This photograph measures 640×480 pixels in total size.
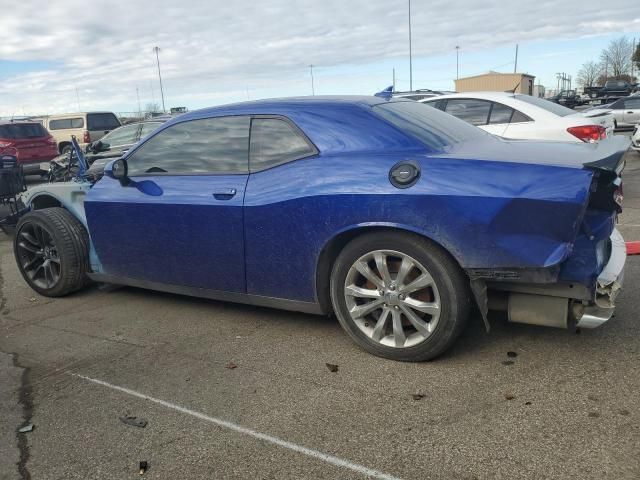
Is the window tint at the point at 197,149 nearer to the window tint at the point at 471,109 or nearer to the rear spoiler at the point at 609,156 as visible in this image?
the rear spoiler at the point at 609,156

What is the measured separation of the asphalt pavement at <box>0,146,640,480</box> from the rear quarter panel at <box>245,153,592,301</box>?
0.64 m

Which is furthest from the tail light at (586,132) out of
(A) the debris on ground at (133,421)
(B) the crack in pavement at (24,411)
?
(B) the crack in pavement at (24,411)

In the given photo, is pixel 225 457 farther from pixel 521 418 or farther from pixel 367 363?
pixel 521 418

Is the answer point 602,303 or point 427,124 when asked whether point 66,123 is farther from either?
point 602,303

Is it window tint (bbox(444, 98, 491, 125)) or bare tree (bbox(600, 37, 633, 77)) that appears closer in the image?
Answer: window tint (bbox(444, 98, 491, 125))

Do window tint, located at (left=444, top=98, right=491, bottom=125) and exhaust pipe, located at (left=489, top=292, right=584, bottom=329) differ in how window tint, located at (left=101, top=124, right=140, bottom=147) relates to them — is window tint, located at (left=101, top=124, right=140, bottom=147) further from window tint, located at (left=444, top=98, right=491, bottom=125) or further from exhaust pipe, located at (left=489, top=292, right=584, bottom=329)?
exhaust pipe, located at (left=489, top=292, right=584, bottom=329)

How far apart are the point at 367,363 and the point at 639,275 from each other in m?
2.69

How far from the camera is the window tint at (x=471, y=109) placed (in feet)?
26.4

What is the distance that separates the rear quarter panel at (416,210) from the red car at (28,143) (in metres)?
13.9

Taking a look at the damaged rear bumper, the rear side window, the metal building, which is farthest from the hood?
the metal building

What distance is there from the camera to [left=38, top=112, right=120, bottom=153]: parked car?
1998 centimetres

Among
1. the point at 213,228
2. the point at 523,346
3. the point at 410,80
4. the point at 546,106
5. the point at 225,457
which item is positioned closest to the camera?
the point at 225,457

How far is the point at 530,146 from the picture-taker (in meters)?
3.58

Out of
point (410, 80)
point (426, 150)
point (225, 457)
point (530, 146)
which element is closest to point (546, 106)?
point (530, 146)
